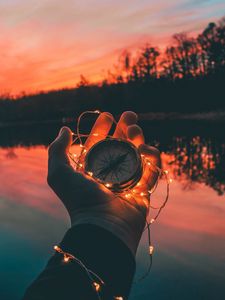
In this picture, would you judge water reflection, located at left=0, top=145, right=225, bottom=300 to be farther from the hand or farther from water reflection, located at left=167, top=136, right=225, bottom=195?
the hand

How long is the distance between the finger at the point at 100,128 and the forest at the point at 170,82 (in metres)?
54.0

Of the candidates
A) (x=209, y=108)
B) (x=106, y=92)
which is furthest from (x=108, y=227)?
(x=106, y=92)

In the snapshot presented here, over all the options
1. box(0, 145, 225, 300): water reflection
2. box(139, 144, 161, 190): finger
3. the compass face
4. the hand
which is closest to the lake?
box(0, 145, 225, 300): water reflection

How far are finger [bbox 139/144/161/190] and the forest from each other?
54.2 meters

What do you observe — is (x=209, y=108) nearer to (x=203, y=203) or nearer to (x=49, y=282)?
(x=203, y=203)

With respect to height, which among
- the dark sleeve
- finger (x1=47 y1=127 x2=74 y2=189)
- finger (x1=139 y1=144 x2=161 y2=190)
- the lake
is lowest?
the lake

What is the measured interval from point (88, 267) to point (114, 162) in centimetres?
174

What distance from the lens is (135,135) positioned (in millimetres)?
4109

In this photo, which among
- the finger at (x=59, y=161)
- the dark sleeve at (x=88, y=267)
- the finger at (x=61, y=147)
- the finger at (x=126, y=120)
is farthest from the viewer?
the finger at (x=126, y=120)

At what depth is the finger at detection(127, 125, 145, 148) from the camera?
4062mm

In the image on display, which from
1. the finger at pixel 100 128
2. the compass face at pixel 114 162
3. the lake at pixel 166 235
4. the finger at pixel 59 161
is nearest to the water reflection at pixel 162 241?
the lake at pixel 166 235

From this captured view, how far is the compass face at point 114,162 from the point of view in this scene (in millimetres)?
3904

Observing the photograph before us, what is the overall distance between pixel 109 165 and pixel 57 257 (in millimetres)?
1634

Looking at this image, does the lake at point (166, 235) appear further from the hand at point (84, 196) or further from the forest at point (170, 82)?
the forest at point (170, 82)
